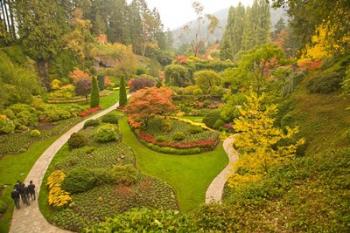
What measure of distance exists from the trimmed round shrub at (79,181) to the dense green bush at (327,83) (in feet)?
54.4

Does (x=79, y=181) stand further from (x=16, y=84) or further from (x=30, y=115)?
(x=16, y=84)

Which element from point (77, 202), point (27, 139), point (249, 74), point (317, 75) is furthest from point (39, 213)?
point (317, 75)

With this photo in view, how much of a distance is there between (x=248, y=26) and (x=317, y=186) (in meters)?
61.0

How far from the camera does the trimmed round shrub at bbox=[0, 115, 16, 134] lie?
28.8 metres

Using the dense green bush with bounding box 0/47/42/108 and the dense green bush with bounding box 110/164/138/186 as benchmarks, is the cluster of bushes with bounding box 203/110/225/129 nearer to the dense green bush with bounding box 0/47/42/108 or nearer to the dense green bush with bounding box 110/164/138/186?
the dense green bush with bounding box 110/164/138/186

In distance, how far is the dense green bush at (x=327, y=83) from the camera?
2102 centimetres

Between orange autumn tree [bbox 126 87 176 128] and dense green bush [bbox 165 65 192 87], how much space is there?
20.5m

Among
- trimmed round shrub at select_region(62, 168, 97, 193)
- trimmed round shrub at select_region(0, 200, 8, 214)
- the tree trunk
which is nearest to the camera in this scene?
trimmed round shrub at select_region(0, 200, 8, 214)

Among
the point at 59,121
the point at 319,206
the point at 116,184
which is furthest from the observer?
the point at 59,121

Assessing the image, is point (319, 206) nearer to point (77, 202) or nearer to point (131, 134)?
point (77, 202)

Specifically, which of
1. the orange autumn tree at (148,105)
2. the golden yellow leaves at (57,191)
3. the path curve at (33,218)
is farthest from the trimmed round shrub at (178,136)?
the path curve at (33,218)

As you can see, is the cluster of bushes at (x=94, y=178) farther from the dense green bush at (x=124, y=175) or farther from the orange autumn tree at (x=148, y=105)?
the orange autumn tree at (x=148, y=105)

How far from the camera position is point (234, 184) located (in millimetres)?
15773

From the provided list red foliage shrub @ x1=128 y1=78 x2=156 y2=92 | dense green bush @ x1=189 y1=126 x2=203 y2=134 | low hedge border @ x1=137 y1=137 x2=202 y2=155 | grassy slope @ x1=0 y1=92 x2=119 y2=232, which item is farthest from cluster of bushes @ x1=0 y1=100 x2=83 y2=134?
dense green bush @ x1=189 y1=126 x2=203 y2=134
